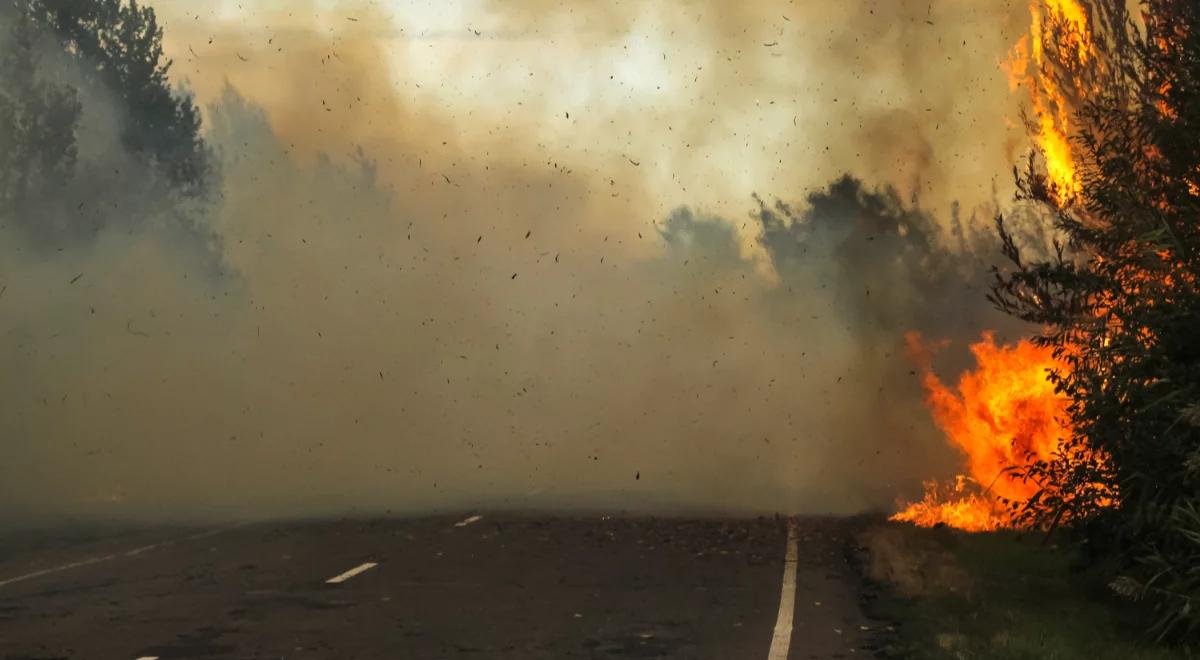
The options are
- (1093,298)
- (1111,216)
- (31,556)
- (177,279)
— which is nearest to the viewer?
(1111,216)

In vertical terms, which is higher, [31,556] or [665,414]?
[665,414]

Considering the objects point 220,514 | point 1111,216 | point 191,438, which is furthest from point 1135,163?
point 191,438

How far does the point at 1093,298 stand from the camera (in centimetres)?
1533

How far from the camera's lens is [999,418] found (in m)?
23.4

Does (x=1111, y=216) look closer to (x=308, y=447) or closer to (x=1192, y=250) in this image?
(x=1192, y=250)

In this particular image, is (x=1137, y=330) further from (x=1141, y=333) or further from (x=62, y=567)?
(x=62, y=567)

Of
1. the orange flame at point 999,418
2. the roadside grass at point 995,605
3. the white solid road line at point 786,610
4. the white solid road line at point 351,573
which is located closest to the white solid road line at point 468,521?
the white solid road line at point 786,610

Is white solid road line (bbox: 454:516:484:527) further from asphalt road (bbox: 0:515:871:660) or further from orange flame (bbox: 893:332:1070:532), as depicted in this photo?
orange flame (bbox: 893:332:1070:532)

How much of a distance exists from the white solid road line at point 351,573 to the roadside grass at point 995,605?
17.1ft

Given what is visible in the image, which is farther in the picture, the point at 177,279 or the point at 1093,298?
the point at 177,279

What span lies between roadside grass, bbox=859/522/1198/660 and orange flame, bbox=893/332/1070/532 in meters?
3.37

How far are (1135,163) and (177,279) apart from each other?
4832 cm

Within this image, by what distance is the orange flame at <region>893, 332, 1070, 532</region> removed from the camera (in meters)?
23.1

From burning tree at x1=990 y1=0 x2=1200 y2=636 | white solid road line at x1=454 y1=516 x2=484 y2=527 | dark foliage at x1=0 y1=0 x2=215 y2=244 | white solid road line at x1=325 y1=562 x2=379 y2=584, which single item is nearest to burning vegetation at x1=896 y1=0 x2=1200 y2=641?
burning tree at x1=990 y1=0 x2=1200 y2=636
